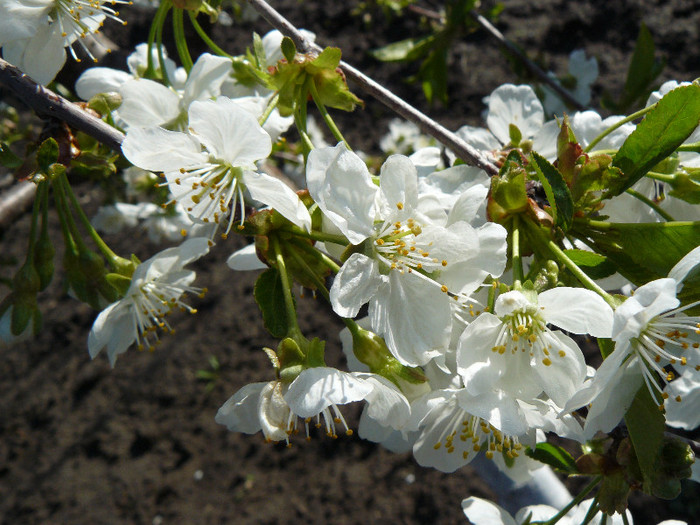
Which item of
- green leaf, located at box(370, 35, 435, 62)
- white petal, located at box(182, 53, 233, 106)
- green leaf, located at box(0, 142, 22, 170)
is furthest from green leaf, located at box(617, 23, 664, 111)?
green leaf, located at box(0, 142, 22, 170)

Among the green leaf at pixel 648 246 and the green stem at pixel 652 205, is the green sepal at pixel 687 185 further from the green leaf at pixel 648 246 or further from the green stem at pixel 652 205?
the green leaf at pixel 648 246

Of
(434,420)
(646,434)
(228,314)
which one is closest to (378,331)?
(434,420)

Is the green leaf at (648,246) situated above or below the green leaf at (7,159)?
above

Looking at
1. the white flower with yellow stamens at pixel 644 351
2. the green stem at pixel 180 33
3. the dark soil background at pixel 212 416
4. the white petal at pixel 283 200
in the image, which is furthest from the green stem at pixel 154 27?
the dark soil background at pixel 212 416

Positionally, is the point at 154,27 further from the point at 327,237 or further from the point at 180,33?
the point at 327,237

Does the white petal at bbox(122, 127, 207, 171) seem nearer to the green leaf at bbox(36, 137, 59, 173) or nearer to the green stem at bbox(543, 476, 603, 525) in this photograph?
the green leaf at bbox(36, 137, 59, 173)

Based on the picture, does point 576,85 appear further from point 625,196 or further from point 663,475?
point 663,475
